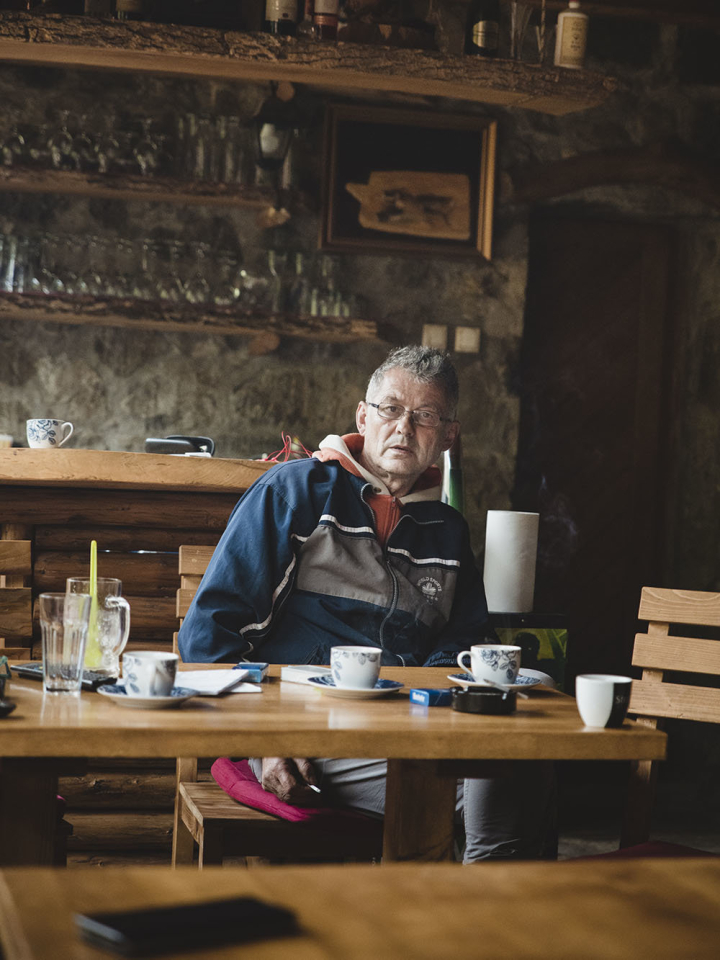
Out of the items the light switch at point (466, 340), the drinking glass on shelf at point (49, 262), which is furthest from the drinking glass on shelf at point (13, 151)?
the light switch at point (466, 340)

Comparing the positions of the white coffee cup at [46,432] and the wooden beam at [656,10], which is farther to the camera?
the wooden beam at [656,10]

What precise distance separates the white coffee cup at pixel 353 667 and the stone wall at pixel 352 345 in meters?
3.13

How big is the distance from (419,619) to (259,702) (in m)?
0.92

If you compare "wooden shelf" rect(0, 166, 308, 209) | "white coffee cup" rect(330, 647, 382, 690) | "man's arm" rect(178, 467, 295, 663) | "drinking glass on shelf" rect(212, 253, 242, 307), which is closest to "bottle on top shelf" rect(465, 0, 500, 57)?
"wooden shelf" rect(0, 166, 308, 209)

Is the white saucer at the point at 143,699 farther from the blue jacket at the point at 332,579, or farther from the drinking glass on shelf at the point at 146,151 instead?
the drinking glass on shelf at the point at 146,151

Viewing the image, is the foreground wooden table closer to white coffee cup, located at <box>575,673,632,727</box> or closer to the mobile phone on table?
the mobile phone on table

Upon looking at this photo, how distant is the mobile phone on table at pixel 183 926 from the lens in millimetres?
626

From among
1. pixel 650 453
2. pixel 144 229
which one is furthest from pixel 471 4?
Answer: pixel 650 453

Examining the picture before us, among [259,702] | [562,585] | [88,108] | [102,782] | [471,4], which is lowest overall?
[102,782]

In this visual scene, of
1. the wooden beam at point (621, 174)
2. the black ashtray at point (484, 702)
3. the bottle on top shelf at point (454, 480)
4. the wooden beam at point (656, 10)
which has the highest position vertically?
the wooden beam at point (656, 10)

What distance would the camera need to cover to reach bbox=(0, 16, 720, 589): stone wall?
15.0ft

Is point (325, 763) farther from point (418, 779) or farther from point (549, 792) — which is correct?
point (418, 779)

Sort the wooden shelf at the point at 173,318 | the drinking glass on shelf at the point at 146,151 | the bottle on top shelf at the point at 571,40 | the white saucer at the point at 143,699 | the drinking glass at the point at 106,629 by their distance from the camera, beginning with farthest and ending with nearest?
the drinking glass on shelf at the point at 146,151
the wooden shelf at the point at 173,318
the bottle on top shelf at the point at 571,40
the drinking glass at the point at 106,629
the white saucer at the point at 143,699

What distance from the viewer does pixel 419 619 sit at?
238cm
